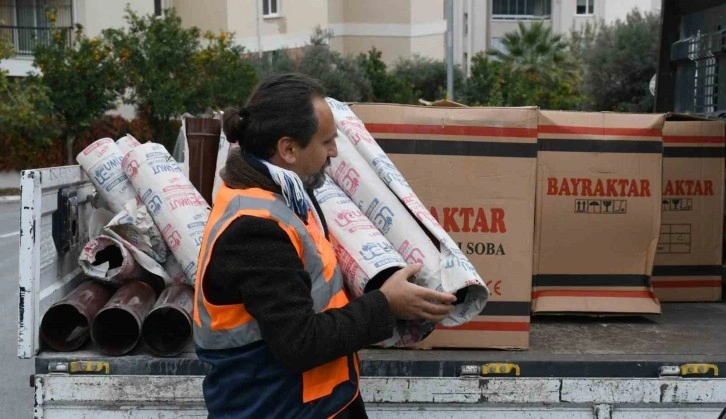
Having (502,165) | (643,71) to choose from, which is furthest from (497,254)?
(643,71)

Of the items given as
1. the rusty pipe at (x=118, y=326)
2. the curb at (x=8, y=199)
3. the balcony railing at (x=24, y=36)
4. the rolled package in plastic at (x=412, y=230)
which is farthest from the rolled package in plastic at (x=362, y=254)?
the balcony railing at (x=24, y=36)

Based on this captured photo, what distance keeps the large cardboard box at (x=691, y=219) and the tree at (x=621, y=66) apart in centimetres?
3076

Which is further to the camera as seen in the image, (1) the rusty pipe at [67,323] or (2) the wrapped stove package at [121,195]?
(2) the wrapped stove package at [121,195]

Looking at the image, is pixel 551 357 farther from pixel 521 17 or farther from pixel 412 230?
pixel 521 17

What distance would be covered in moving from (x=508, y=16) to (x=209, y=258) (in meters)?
64.0

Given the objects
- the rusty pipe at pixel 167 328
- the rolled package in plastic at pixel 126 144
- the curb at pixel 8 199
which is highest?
the rolled package in plastic at pixel 126 144

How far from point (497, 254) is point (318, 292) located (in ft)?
3.99

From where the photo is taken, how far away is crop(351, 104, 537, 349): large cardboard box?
11.5ft

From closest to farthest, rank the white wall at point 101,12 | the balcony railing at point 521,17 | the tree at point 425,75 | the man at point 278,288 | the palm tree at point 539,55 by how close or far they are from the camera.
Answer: the man at point 278,288, the white wall at point 101,12, the tree at point 425,75, the palm tree at point 539,55, the balcony railing at point 521,17

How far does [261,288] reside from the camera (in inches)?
91.4

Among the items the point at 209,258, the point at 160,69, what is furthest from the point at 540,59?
the point at 209,258

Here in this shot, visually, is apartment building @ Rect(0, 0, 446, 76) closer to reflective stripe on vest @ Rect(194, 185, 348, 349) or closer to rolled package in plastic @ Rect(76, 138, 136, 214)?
rolled package in plastic @ Rect(76, 138, 136, 214)

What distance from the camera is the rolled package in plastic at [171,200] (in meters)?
3.59

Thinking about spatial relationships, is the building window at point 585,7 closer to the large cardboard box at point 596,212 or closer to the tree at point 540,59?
the tree at point 540,59
